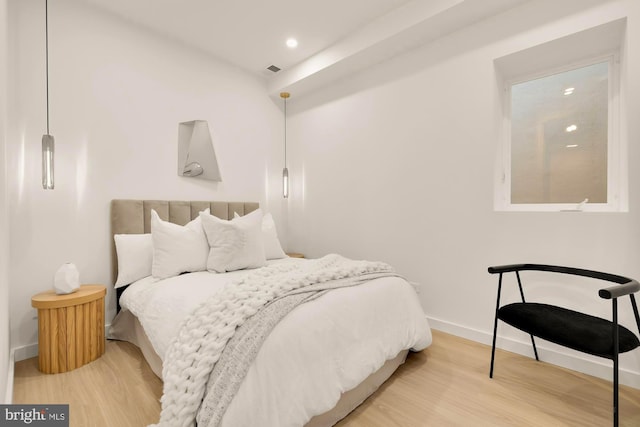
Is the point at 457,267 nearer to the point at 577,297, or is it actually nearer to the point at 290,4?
the point at 577,297

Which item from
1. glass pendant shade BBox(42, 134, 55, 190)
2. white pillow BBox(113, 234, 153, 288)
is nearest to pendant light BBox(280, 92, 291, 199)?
white pillow BBox(113, 234, 153, 288)

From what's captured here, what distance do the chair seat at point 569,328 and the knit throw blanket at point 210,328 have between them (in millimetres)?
980

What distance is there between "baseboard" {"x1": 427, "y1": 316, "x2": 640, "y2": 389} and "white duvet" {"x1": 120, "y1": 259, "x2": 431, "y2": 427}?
0.68 m

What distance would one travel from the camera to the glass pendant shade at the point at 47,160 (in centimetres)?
216

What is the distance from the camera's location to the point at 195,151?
3.13 m

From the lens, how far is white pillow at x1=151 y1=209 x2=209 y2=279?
7.66 feet

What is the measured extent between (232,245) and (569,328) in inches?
86.6

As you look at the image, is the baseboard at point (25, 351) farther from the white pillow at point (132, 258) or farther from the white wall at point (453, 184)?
the white wall at point (453, 184)

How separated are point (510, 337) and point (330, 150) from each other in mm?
2520

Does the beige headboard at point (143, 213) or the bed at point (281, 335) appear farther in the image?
the beige headboard at point (143, 213)

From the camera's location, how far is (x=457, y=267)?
2605 mm

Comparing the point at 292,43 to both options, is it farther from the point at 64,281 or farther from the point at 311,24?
the point at 64,281

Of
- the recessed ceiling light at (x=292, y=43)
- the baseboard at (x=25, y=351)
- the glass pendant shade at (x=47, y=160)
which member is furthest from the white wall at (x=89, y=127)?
the recessed ceiling light at (x=292, y=43)

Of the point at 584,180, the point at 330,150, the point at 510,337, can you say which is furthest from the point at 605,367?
the point at 330,150
